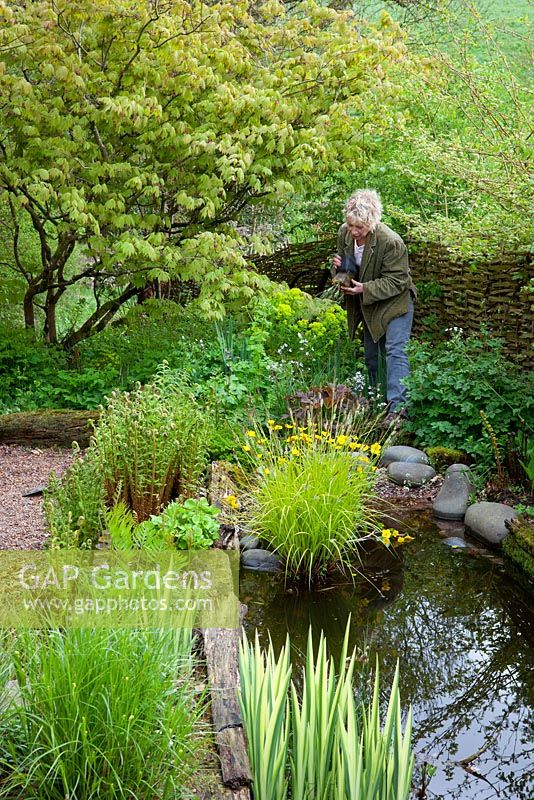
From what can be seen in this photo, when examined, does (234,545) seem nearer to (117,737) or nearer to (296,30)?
(117,737)

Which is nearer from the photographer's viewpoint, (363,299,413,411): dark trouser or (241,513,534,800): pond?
(241,513,534,800): pond

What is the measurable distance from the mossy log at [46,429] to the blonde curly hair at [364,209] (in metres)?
2.67

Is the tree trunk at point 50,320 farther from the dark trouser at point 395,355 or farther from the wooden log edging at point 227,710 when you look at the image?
the wooden log edging at point 227,710

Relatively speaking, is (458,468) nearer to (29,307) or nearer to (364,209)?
(364,209)

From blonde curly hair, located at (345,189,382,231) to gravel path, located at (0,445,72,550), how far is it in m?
3.03

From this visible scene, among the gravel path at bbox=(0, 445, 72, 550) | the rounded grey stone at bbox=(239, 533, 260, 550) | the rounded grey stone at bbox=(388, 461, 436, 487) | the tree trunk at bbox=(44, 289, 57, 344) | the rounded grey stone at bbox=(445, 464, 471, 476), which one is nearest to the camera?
the gravel path at bbox=(0, 445, 72, 550)

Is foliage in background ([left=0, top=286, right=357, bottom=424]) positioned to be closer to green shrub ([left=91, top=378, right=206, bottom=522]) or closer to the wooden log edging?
green shrub ([left=91, top=378, right=206, bottom=522])

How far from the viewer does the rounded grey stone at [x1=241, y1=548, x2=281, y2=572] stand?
527cm

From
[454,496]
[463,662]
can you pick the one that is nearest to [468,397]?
[454,496]

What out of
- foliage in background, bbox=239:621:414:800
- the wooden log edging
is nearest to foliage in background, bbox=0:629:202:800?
the wooden log edging

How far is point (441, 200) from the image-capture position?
942 centimetres

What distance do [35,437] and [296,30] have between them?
4783 millimetres

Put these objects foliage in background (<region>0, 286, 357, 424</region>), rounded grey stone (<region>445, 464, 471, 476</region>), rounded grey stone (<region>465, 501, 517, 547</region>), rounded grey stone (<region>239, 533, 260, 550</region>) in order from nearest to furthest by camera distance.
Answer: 1. rounded grey stone (<region>239, 533, 260, 550</region>)
2. rounded grey stone (<region>465, 501, 517, 547</region>)
3. rounded grey stone (<region>445, 464, 471, 476</region>)
4. foliage in background (<region>0, 286, 357, 424</region>)

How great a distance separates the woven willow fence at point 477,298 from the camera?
22.7 ft
